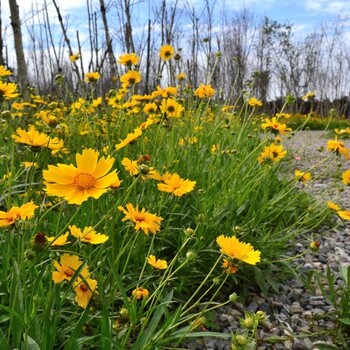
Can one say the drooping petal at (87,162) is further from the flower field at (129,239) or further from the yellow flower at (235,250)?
the yellow flower at (235,250)

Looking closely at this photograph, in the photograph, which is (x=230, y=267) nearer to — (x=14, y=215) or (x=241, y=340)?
(x=241, y=340)

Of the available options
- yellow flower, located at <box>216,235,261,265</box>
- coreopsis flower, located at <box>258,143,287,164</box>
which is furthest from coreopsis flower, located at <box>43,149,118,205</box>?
coreopsis flower, located at <box>258,143,287,164</box>

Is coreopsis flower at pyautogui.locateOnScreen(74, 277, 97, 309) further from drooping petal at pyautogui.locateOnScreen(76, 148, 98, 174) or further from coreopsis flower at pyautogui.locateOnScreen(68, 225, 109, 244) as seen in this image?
drooping petal at pyautogui.locateOnScreen(76, 148, 98, 174)

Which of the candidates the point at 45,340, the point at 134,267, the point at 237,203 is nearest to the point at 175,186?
the point at 134,267

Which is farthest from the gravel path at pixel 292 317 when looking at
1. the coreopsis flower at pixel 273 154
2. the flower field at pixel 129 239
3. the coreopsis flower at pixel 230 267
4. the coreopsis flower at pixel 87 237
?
the coreopsis flower at pixel 87 237

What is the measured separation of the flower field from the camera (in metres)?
0.82

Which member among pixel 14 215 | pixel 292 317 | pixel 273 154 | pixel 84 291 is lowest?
pixel 292 317

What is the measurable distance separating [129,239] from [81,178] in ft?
1.67

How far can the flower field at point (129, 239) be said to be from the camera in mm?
818

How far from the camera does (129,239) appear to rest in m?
1.26

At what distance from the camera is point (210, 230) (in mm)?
1609

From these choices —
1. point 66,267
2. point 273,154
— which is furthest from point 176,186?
point 273,154

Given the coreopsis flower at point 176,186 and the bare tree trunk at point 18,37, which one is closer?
the coreopsis flower at point 176,186

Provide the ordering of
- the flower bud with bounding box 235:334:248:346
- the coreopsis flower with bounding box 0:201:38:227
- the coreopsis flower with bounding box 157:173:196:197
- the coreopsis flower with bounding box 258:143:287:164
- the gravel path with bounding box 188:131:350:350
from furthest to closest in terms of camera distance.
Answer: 1. the coreopsis flower with bounding box 258:143:287:164
2. the gravel path with bounding box 188:131:350:350
3. the coreopsis flower with bounding box 157:173:196:197
4. the coreopsis flower with bounding box 0:201:38:227
5. the flower bud with bounding box 235:334:248:346
